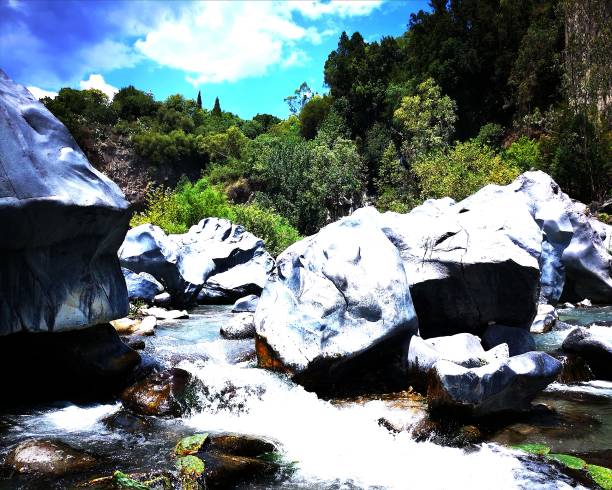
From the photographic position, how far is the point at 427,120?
34.7m

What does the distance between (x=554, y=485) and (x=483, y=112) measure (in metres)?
38.3

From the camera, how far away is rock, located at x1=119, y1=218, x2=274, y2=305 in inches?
675

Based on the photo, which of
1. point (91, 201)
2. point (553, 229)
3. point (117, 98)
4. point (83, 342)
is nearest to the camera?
point (91, 201)

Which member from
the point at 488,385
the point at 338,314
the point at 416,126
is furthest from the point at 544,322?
the point at 416,126

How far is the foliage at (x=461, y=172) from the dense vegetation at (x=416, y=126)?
0.33 ft

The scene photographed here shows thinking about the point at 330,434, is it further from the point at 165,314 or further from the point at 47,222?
the point at 165,314

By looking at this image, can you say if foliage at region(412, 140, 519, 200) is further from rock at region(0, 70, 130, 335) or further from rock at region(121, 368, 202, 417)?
rock at region(0, 70, 130, 335)

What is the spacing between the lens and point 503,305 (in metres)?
9.84

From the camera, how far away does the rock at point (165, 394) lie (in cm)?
754

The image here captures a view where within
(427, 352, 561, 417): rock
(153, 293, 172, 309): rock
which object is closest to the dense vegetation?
(153, 293, 172, 309): rock

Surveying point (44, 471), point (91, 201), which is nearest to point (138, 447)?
point (44, 471)

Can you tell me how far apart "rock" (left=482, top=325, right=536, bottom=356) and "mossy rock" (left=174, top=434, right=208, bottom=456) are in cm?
588

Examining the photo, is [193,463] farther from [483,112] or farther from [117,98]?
[117,98]

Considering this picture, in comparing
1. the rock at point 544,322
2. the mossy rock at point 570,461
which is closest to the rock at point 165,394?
the mossy rock at point 570,461
